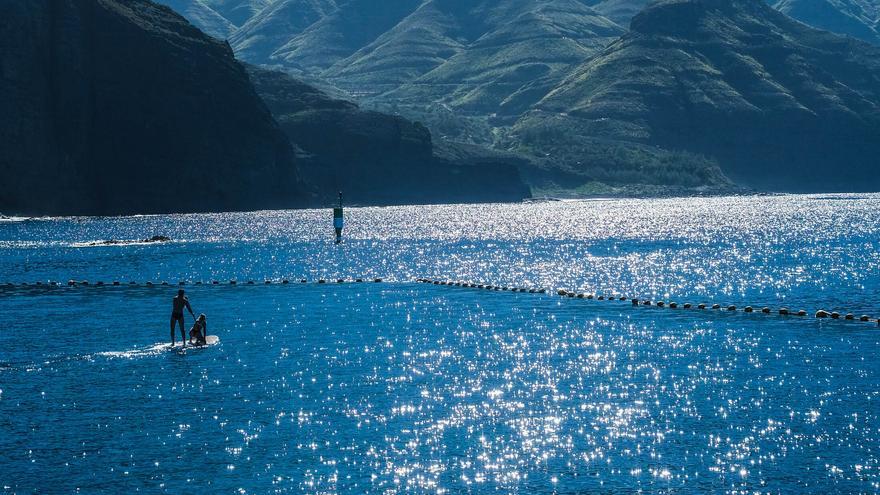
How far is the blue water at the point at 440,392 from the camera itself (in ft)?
134

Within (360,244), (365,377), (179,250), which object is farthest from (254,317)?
(360,244)

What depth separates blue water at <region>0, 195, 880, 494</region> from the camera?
40750 mm

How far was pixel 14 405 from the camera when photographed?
52375 millimetres

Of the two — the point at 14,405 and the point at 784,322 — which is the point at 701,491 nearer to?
the point at 14,405

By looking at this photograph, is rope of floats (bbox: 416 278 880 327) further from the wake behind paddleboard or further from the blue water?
the wake behind paddleboard

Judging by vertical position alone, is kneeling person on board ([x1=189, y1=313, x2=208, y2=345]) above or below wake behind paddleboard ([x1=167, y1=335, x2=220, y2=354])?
above

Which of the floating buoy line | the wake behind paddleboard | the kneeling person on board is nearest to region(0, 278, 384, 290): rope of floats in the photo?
the floating buoy line

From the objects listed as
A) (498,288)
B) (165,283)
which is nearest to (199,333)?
(498,288)

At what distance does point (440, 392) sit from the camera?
54.4 meters

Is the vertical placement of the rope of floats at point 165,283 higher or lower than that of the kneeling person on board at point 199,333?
lower

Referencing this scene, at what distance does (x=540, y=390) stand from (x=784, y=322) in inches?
1254

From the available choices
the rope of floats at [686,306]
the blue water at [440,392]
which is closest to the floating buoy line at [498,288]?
the rope of floats at [686,306]

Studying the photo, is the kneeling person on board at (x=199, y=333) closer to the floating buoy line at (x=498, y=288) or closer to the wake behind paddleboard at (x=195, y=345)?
the wake behind paddleboard at (x=195, y=345)

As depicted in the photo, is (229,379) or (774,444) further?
(229,379)
